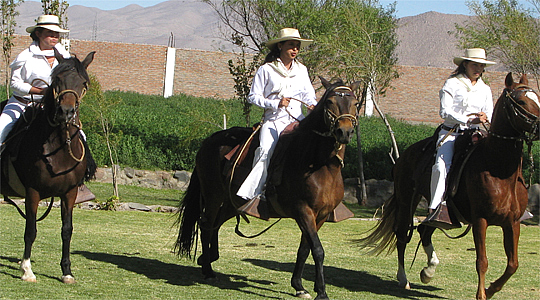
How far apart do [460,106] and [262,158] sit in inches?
107

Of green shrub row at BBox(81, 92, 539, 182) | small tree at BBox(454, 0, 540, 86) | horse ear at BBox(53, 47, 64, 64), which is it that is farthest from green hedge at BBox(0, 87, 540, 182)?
horse ear at BBox(53, 47, 64, 64)

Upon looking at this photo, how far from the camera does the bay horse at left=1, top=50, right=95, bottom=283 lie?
23.4 ft

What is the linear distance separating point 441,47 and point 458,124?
104 m

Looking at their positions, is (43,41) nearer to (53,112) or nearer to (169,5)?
(53,112)

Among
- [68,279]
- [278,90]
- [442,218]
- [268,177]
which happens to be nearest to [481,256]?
[442,218]

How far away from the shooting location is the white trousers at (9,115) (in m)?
7.65

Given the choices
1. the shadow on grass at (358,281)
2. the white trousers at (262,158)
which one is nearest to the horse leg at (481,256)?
the shadow on grass at (358,281)

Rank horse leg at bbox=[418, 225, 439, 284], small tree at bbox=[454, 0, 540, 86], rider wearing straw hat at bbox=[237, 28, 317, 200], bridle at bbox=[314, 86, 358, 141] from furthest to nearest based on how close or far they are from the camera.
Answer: small tree at bbox=[454, 0, 540, 86]
horse leg at bbox=[418, 225, 439, 284]
rider wearing straw hat at bbox=[237, 28, 317, 200]
bridle at bbox=[314, 86, 358, 141]

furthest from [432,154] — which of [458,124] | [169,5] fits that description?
Result: [169,5]

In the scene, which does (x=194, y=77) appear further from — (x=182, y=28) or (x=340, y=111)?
(x=182, y=28)

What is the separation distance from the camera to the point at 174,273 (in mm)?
8352

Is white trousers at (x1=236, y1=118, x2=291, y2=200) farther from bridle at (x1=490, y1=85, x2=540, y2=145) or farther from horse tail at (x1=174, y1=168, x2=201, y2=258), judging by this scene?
bridle at (x1=490, y1=85, x2=540, y2=145)

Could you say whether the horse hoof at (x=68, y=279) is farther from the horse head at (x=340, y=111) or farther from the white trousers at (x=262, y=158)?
the horse head at (x=340, y=111)

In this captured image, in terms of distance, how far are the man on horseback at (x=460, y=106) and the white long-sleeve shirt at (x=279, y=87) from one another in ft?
5.86
